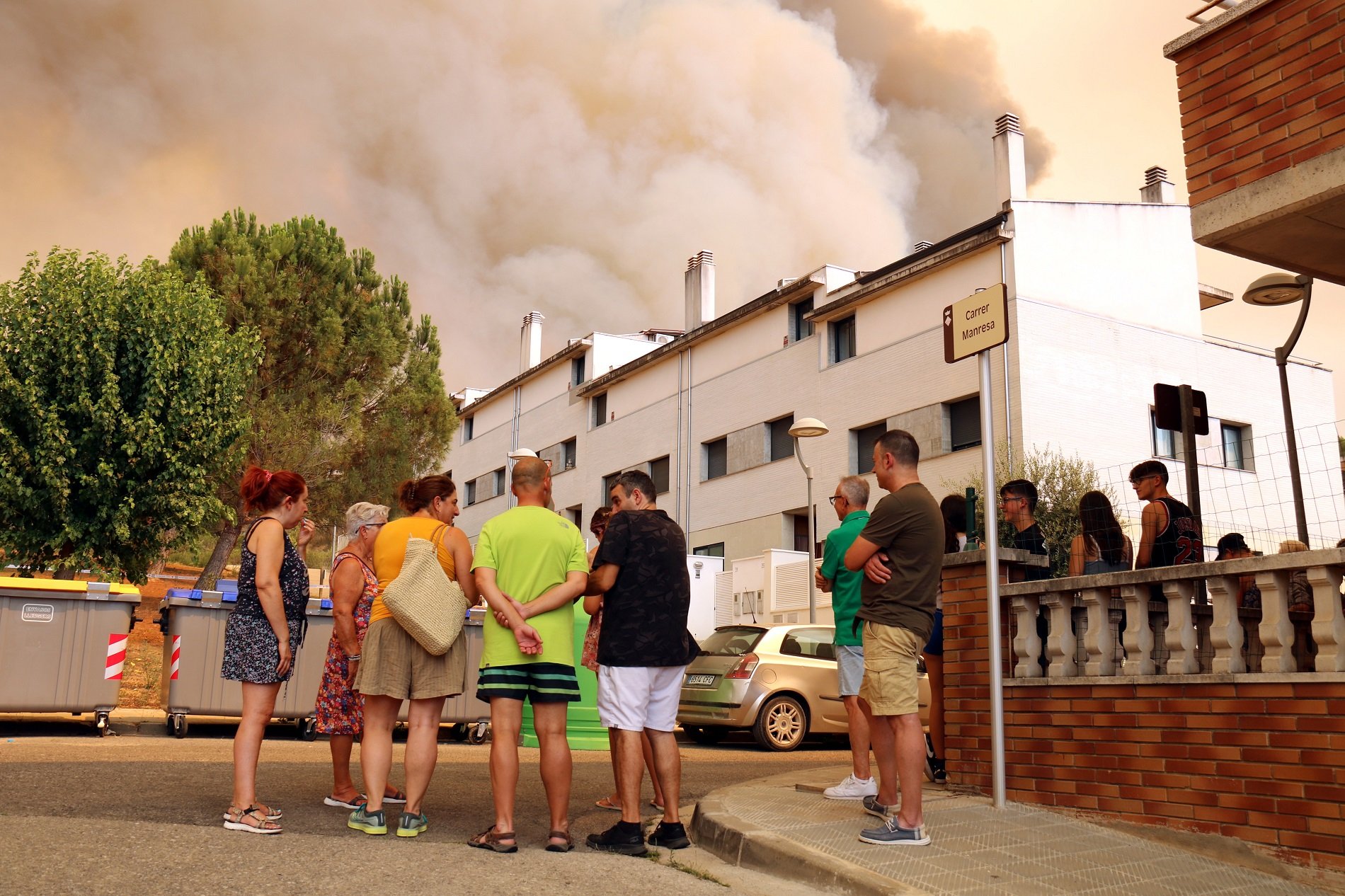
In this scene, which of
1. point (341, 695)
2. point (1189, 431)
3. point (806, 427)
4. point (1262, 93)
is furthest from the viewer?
point (806, 427)

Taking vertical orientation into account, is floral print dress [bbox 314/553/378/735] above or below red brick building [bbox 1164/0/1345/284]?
below

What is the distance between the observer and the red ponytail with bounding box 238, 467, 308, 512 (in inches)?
237

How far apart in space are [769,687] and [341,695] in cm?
705

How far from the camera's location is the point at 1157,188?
30.9m

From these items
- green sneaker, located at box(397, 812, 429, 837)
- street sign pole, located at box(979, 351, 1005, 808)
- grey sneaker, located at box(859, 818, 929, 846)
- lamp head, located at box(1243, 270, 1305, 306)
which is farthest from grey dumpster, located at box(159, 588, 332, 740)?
lamp head, located at box(1243, 270, 1305, 306)

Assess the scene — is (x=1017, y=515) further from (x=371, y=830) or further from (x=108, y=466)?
(x=108, y=466)

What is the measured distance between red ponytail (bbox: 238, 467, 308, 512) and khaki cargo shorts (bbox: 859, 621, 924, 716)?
3.06 metres

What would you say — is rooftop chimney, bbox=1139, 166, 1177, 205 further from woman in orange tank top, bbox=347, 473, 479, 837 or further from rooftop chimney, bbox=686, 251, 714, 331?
woman in orange tank top, bbox=347, 473, 479, 837

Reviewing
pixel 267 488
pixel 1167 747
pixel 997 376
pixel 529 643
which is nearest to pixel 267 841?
pixel 529 643

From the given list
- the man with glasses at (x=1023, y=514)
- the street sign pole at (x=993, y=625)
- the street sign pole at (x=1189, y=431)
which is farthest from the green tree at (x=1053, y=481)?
the street sign pole at (x=993, y=625)

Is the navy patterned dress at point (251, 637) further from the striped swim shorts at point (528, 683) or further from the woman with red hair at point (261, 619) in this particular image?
the striped swim shorts at point (528, 683)

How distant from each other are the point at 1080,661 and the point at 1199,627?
70 cm

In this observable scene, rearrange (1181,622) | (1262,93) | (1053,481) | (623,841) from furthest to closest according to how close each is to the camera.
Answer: (1053,481)
(1262,93)
(1181,622)
(623,841)

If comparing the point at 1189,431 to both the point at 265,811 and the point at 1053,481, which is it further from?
the point at 1053,481
